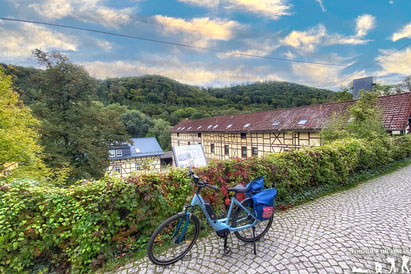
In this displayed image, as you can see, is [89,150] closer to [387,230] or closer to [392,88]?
[387,230]

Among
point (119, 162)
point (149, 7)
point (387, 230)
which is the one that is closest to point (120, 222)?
point (387, 230)

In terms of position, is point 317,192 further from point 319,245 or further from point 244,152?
point 244,152

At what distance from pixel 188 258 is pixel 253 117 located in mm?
17366

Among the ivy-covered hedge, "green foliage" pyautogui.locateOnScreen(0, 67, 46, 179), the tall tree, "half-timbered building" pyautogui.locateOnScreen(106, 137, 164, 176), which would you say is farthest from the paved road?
"half-timbered building" pyautogui.locateOnScreen(106, 137, 164, 176)

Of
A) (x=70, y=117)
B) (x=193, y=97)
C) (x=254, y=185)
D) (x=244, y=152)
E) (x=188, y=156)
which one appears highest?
(x=193, y=97)

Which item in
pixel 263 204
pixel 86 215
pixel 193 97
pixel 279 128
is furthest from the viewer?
pixel 193 97

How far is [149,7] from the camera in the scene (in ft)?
19.7

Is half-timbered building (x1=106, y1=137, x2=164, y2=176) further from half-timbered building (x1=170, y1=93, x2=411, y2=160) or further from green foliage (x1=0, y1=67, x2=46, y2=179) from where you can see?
green foliage (x1=0, y1=67, x2=46, y2=179)

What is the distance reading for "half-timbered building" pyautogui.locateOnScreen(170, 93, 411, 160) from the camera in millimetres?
9930

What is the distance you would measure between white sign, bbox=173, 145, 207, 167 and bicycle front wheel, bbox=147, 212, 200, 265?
1984mm

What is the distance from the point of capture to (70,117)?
10352mm

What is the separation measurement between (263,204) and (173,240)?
1.39m

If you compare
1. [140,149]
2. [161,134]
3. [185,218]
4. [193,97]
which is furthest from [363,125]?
[193,97]

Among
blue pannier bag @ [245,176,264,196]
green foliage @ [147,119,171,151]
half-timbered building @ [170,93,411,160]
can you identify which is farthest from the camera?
green foliage @ [147,119,171,151]
